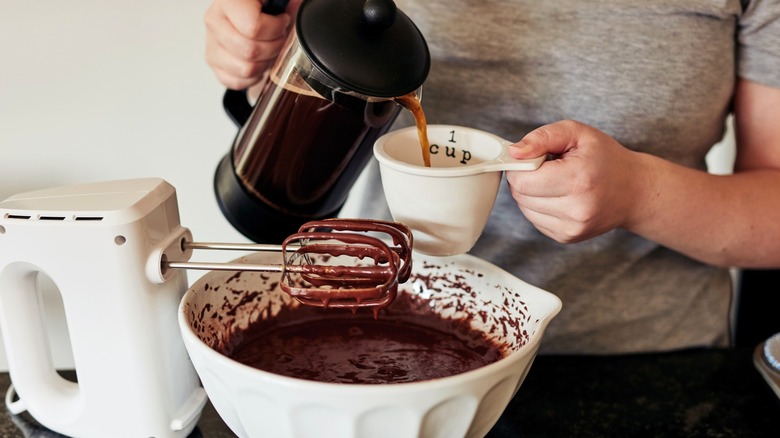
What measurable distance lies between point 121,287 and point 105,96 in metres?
0.80

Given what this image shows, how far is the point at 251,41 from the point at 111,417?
1.38ft

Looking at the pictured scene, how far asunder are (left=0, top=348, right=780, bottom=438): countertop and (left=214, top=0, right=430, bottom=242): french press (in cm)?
23

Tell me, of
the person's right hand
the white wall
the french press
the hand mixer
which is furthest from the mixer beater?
the white wall

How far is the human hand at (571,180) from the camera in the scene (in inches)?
27.4

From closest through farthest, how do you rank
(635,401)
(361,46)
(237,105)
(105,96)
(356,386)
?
(356,386) → (361,46) → (635,401) → (237,105) → (105,96)

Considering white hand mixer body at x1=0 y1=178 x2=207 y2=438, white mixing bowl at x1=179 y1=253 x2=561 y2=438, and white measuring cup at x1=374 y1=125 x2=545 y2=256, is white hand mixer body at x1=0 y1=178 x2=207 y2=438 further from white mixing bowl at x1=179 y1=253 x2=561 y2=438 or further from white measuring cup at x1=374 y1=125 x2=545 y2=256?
white measuring cup at x1=374 y1=125 x2=545 y2=256

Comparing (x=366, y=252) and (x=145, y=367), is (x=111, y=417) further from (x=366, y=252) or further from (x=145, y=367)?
(x=366, y=252)

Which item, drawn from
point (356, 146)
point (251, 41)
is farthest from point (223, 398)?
point (251, 41)

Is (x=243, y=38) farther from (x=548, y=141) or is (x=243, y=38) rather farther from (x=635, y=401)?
(x=635, y=401)

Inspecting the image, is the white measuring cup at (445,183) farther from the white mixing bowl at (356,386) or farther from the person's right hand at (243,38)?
the person's right hand at (243,38)

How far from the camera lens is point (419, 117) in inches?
28.3

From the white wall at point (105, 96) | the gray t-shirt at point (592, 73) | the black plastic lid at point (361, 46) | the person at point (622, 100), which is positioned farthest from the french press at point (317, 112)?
the white wall at point (105, 96)

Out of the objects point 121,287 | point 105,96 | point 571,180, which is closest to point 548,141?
point 571,180

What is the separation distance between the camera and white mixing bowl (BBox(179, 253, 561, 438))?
56cm
